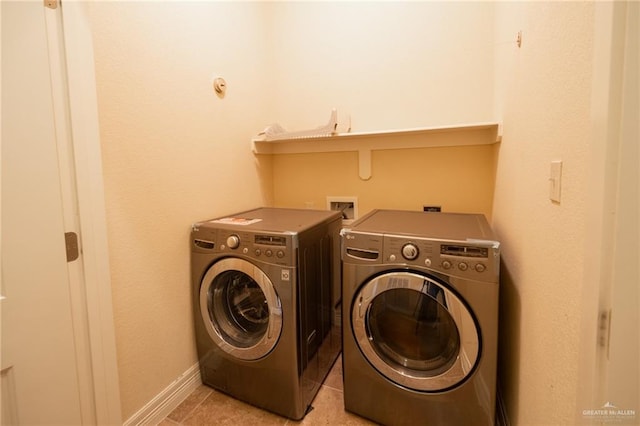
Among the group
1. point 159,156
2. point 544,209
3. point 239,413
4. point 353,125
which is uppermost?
point 353,125

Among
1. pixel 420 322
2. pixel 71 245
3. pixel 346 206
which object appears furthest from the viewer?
pixel 346 206

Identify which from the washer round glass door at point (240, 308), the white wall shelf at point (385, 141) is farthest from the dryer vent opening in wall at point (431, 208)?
the washer round glass door at point (240, 308)

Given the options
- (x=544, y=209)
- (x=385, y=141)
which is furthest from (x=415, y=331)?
(x=385, y=141)

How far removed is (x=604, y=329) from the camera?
51 cm

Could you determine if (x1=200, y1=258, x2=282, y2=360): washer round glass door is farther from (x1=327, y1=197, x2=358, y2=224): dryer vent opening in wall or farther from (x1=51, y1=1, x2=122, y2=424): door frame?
(x1=327, y1=197, x2=358, y2=224): dryer vent opening in wall

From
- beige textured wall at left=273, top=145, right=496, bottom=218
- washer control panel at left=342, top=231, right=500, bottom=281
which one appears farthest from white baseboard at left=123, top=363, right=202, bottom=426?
beige textured wall at left=273, top=145, right=496, bottom=218

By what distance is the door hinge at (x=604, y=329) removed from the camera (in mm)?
504

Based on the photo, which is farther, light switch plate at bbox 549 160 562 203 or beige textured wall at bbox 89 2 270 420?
beige textured wall at bbox 89 2 270 420

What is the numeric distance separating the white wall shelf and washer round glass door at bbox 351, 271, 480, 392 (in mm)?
924

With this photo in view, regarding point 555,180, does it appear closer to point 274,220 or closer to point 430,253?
point 430,253

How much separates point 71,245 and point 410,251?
1.23 meters

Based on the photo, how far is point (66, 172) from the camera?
3.26ft

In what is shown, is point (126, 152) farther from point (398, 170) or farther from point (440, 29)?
point (440, 29)

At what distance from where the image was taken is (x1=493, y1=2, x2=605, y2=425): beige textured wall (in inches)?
24.6
